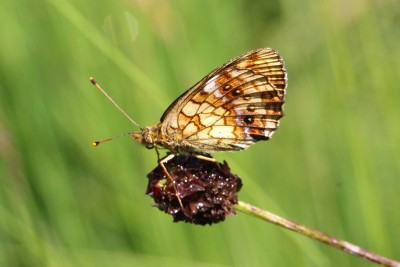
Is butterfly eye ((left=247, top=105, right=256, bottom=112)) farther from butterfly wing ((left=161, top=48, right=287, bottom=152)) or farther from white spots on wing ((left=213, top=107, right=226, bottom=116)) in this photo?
white spots on wing ((left=213, top=107, right=226, bottom=116))

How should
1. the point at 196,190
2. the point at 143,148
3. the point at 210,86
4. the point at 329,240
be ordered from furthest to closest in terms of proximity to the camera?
1. the point at 143,148
2. the point at 210,86
3. the point at 196,190
4. the point at 329,240

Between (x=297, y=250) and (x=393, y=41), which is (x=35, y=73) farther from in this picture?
(x=393, y=41)

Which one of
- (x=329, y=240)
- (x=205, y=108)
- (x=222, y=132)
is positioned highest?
(x=205, y=108)

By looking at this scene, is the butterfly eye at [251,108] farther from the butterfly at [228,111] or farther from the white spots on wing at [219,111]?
the white spots on wing at [219,111]

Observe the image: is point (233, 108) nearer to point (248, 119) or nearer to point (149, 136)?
Answer: point (248, 119)

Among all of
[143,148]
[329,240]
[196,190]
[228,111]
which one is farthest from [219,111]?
[143,148]

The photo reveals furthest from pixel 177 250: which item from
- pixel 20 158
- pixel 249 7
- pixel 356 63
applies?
pixel 249 7

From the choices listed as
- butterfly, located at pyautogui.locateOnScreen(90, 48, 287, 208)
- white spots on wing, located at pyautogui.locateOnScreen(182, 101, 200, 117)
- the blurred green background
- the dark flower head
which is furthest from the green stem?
the blurred green background
